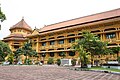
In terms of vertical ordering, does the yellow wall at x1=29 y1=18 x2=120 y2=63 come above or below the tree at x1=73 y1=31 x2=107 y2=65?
above

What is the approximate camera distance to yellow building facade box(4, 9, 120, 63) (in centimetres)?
3284

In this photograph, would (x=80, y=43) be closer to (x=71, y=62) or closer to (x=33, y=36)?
(x=71, y=62)

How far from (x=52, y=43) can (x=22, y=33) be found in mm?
13949

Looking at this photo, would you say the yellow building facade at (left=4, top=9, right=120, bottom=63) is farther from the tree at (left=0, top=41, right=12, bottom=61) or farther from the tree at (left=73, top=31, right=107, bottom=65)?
the tree at (left=0, top=41, right=12, bottom=61)

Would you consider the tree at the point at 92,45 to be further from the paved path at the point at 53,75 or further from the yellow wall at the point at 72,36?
the paved path at the point at 53,75

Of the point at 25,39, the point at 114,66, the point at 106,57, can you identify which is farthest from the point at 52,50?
the point at 114,66

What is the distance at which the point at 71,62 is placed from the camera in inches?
1377

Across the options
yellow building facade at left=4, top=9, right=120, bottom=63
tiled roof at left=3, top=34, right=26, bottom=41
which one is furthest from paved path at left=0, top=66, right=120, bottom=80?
tiled roof at left=3, top=34, right=26, bottom=41

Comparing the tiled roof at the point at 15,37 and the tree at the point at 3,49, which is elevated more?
the tiled roof at the point at 15,37

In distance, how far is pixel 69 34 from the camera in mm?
39375

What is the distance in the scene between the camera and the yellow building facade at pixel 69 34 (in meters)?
32.8

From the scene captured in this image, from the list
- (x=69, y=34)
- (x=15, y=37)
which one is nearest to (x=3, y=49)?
(x=15, y=37)

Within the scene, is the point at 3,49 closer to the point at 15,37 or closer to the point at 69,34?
the point at 15,37

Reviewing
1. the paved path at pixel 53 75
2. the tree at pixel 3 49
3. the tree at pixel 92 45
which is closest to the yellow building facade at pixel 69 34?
the tree at pixel 92 45
